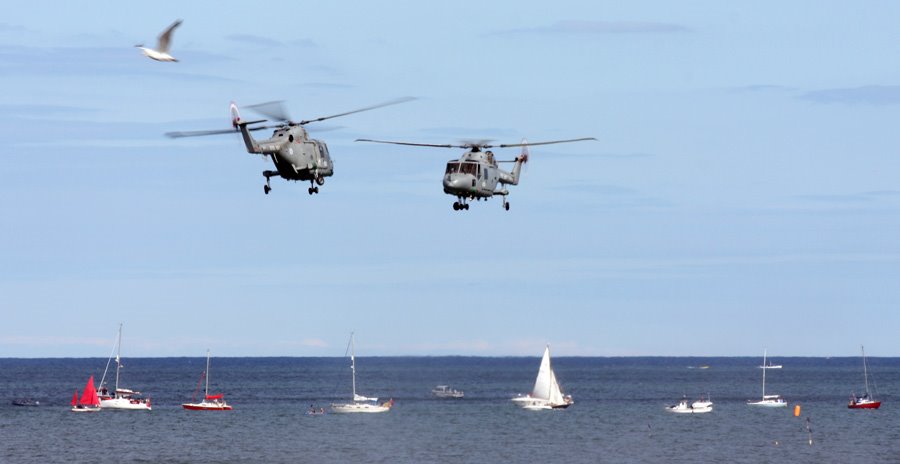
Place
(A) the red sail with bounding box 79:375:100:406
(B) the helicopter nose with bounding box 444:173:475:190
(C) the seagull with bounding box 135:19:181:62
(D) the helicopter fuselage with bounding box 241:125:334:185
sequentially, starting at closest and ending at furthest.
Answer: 1. (C) the seagull with bounding box 135:19:181:62
2. (D) the helicopter fuselage with bounding box 241:125:334:185
3. (B) the helicopter nose with bounding box 444:173:475:190
4. (A) the red sail with bounding box 79:375:100:406

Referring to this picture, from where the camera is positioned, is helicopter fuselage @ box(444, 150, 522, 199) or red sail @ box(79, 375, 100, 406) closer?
helicopter fuselage @ box(444, 150, 522, 199)

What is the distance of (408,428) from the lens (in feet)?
578

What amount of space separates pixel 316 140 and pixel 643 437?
105654 mm

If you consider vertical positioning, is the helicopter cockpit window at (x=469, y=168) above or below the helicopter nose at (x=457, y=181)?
above

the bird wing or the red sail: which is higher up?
the bird wing

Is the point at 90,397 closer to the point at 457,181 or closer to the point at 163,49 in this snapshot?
the point at 457,181

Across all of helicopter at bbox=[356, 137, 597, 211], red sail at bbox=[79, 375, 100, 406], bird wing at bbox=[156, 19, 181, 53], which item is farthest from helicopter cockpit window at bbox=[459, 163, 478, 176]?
red sail at bbox=[79, 375, 100, 406]

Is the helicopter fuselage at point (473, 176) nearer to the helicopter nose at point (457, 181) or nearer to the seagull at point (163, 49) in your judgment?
the helicopter nose at point (457, 181)

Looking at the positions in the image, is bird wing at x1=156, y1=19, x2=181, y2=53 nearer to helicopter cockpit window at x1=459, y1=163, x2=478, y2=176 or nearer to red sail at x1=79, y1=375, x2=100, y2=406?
helicopter cockpit window at x1=459, y1=163, x2=478, y2=176

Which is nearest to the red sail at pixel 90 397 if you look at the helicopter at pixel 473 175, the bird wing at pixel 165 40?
the helicopter at pixel 473 175

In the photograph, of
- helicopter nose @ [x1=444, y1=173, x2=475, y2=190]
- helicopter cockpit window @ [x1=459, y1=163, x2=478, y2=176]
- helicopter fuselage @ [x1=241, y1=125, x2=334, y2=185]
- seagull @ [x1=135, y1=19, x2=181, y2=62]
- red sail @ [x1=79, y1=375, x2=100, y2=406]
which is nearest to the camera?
seagull @ [x1=135, y1=19, x2=181, y2=62]

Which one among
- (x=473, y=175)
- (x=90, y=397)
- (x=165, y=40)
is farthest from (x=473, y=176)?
(x=90, y=397)

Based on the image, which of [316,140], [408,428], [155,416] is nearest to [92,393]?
[155,416]

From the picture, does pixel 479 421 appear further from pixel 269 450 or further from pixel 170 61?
pixel 170 61
